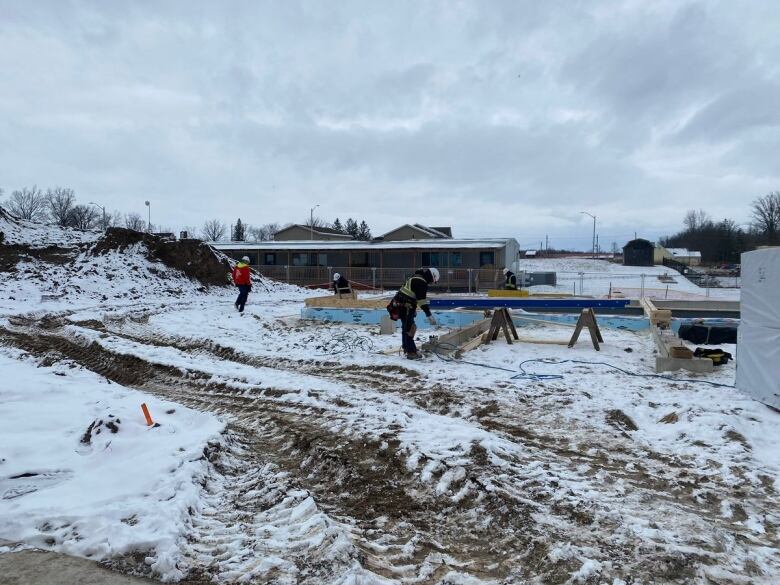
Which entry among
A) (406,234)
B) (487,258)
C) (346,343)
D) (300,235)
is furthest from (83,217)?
(346,343)

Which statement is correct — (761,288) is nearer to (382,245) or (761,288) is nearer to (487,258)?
(487,258)

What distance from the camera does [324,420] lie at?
6.07 metres

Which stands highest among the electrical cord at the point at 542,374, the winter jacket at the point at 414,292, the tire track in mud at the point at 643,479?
the winter jacket at the point at 414,292

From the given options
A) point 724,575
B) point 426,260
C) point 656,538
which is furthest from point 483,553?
point 426,260

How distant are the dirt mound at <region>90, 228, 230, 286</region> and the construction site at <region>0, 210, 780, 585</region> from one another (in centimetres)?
1463

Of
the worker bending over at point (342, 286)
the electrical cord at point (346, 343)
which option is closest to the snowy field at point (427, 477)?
the electrical cord at point (346, 343)

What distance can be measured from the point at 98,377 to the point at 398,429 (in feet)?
16.6

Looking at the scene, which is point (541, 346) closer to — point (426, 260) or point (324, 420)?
point (324, 420)

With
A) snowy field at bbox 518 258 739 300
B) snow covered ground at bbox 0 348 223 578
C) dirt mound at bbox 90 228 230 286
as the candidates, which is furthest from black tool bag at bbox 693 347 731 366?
dirt mound at bbox 90 228 230 286

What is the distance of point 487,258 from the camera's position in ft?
114

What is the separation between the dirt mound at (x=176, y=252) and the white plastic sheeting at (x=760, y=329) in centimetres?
2253

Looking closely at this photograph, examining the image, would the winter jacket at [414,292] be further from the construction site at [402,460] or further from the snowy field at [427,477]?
the snowy field at [427,477]

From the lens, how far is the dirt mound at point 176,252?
975 inches

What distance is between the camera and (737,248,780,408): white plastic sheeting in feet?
20.2
